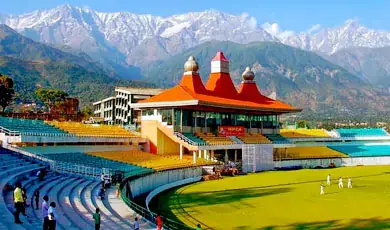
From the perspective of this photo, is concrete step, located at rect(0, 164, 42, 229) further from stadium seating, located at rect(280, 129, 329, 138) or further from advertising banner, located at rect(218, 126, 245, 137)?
stadium seating, located at rect(280, 129, 329, 138)

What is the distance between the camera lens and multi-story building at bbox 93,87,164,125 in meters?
75.6

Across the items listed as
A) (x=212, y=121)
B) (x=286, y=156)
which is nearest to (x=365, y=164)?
(x=286, y=156)

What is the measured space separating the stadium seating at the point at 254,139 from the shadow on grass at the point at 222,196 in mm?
16201

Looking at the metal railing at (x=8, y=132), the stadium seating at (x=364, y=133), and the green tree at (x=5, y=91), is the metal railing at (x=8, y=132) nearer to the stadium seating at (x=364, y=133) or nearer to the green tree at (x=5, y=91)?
the green tree at (x=5, y=91)

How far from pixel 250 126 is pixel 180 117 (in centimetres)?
1133

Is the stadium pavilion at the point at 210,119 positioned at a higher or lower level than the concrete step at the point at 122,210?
higher

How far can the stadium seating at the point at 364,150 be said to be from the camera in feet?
199

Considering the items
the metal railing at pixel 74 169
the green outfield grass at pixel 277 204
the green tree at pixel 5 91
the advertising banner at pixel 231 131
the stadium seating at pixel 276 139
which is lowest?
the green outfield grass at pixel 277 204

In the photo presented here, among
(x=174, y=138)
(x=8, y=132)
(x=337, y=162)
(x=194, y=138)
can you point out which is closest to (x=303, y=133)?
(x=337, y=162)

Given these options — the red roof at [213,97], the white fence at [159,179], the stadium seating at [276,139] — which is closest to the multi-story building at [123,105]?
the red roof at [213,97]

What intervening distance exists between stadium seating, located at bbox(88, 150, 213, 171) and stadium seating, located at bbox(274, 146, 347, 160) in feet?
48.9

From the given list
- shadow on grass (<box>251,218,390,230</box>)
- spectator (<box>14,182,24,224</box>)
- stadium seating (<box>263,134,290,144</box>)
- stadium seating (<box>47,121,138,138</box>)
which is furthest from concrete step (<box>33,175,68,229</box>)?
stadium seating (<box>263,134,290,144</box>)

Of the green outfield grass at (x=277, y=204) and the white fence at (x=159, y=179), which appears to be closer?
the green outfield grass at (x=277, y=204)

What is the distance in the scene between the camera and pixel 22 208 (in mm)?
16797
